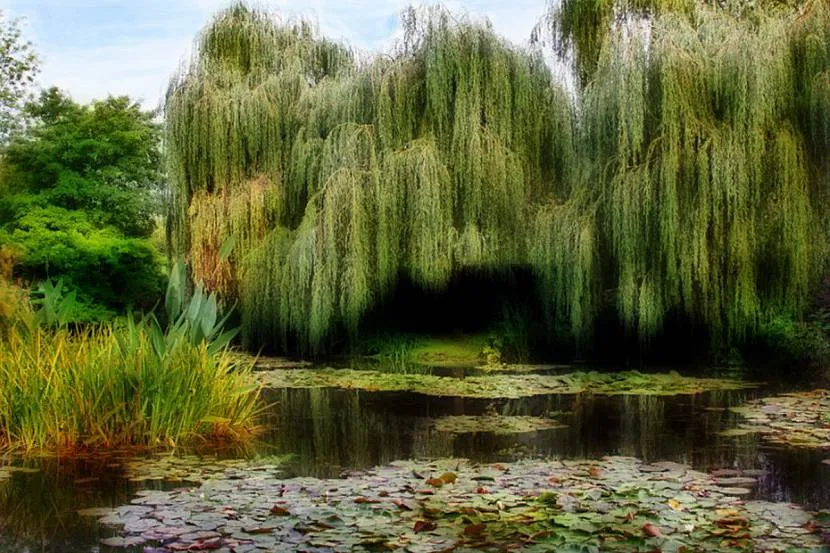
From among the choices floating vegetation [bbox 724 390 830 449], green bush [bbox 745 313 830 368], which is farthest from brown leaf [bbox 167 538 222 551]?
green bush [bbox 745 313 830 368]

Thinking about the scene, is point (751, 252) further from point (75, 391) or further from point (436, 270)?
point (75, 391)

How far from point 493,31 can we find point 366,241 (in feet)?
12.3

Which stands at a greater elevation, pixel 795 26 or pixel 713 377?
pixel 795 26

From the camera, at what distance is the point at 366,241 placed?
12914 mm

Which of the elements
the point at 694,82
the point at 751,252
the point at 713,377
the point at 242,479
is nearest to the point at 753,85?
the point at 694,82

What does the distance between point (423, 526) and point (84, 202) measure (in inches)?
685

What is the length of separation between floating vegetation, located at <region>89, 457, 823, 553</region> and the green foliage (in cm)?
1325

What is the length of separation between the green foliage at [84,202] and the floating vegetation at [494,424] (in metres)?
11.5

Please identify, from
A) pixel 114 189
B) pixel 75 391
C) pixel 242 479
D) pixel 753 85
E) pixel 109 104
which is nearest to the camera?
pixel 242 479

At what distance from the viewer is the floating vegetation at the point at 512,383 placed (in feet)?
32.5

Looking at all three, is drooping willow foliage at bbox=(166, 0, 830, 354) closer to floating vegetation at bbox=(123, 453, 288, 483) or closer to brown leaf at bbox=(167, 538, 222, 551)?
floating vegetation at bbox=(123, 453, 288, 483)

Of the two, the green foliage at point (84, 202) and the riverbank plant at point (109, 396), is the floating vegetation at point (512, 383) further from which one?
the green foliage at point (84, 202)

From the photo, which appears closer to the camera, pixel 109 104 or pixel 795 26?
pixel 795 26

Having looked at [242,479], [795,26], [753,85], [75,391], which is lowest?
[242,479]
